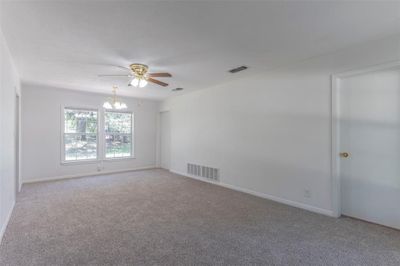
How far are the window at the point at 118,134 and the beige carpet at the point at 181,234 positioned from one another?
251cm

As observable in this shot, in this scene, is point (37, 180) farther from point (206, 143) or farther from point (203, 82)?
point (203, 82)

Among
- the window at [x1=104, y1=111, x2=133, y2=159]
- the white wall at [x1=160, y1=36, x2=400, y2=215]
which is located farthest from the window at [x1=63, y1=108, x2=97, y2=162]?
the white wall at [x1=160, y1=36, x2=400, y2=215]

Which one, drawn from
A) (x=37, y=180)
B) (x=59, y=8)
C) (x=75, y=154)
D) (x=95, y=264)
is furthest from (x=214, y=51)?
(x=37, y=180)

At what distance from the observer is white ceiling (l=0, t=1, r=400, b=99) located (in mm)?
2012

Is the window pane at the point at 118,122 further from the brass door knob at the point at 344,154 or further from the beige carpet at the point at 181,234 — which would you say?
the brass door knob at the point at 344,154

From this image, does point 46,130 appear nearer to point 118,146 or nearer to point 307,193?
point 118,146

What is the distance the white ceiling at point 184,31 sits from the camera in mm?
2012

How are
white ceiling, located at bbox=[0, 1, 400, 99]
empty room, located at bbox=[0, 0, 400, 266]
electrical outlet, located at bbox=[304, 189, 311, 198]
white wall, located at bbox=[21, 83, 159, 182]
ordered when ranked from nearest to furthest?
1. white ceiling, located at bbox=[0, 1, 400, 99]
2. empty room, located at bbox=[0, 0, 400, 266]
3. electrical outlet, located at bbox=[304, 189, 311, 198]
4. white wall, located at bbox=[21, 83, 159, 182]

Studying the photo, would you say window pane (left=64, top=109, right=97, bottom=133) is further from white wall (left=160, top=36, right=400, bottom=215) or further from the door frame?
the door frame

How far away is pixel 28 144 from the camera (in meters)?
5.16

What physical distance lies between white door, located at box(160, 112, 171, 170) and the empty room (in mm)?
2068

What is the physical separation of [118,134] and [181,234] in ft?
15.8

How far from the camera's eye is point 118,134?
6617 millimetres

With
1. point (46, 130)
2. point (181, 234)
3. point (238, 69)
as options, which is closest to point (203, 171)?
point (238, 69)
